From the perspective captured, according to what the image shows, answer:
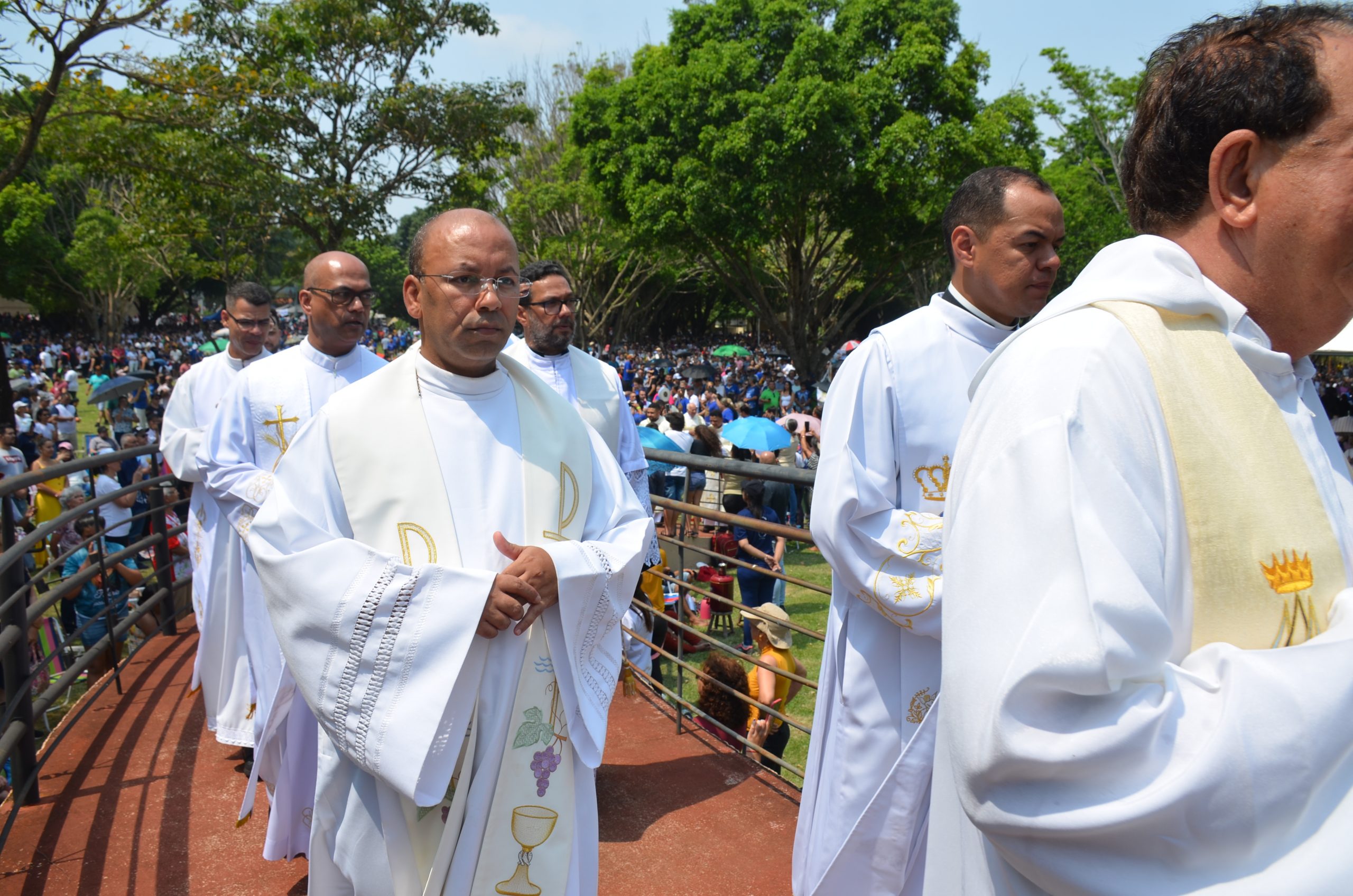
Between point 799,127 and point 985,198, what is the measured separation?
62.9ft

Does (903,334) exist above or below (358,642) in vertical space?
above

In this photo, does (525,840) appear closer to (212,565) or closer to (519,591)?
(519,591)

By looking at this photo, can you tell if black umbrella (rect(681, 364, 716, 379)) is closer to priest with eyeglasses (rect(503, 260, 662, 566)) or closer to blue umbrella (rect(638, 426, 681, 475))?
blue umbrella (rect(638, 426, 681, 475))

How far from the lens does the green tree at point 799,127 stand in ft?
70.1

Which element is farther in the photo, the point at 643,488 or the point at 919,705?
the point at 643,488

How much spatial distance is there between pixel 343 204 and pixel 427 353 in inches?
602

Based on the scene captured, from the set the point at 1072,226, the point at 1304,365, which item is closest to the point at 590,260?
the point at 1072,226

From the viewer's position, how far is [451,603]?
2.32m

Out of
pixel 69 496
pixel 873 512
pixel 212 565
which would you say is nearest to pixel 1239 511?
pixel 873 512

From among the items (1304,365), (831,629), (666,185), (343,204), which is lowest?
(831,629)

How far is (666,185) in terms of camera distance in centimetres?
2292

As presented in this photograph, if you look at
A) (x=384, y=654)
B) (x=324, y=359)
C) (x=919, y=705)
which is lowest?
(x=919, y=705)

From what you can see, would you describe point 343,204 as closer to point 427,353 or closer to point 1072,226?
point 427,353

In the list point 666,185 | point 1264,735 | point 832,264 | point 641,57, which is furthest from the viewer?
point 832,264
